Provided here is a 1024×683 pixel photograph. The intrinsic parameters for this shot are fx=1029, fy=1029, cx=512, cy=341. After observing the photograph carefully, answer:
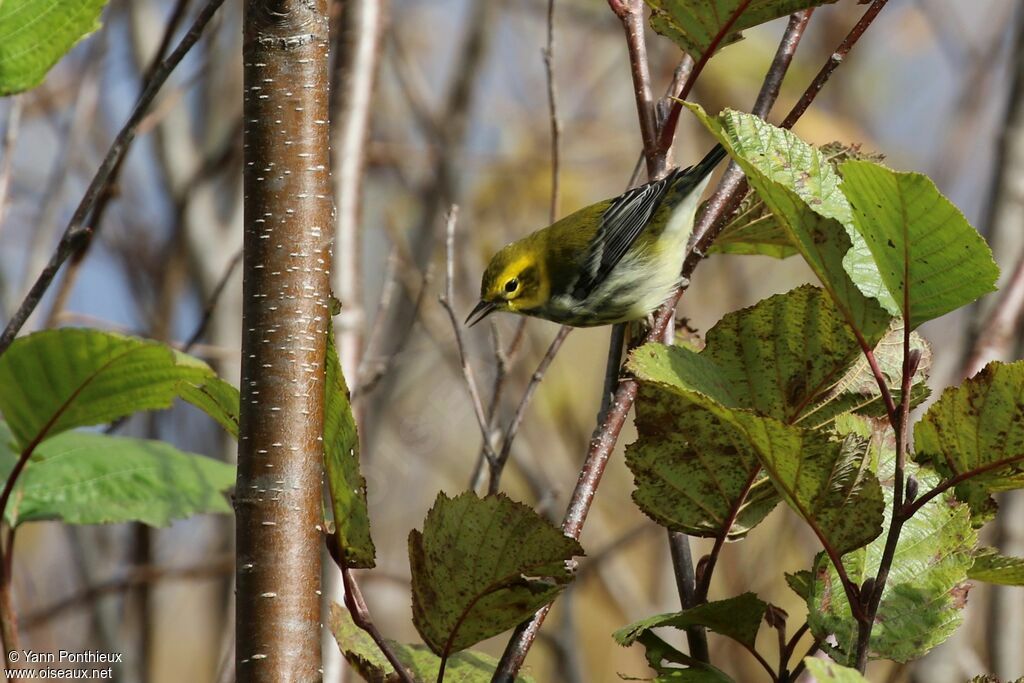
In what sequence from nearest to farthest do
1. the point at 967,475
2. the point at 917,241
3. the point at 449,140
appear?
the point at 917,241
the point at 967,475
the point at 449,140

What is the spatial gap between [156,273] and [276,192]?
4.76 metres

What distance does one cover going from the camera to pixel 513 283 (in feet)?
11.3

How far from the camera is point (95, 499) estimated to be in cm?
177

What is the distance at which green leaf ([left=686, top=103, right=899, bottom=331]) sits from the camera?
3.16 feet

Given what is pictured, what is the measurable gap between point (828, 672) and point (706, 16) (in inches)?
30.2

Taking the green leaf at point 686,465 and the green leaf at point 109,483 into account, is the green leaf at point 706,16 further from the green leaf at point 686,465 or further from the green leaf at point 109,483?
the green leaf at point 109,483

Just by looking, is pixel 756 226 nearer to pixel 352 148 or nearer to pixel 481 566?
pixel 481 566

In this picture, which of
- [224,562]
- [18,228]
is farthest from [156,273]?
[224,562]

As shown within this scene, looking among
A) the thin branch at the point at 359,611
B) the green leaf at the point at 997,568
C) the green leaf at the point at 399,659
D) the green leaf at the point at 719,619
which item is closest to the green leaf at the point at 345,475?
the thin branch at the point at 359,611

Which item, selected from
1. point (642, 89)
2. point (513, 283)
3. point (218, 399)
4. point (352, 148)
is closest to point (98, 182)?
point (218, 399)

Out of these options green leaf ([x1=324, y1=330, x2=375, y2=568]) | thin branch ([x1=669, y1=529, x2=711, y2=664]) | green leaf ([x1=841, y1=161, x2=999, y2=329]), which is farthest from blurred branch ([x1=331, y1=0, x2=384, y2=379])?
green leaf ([x1=841, y1=161, x2=999, y2=329])

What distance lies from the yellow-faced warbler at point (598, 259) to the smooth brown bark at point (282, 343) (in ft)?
7.46

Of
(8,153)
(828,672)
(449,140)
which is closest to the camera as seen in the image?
(828,672)

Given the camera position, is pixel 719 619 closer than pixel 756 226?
Yes
